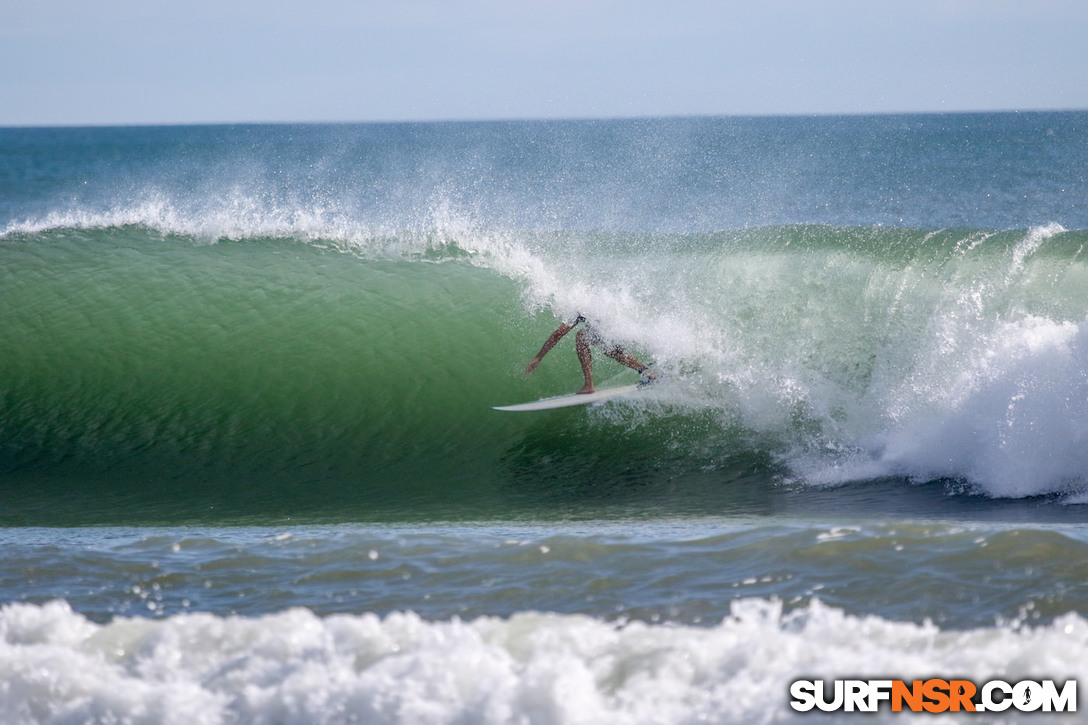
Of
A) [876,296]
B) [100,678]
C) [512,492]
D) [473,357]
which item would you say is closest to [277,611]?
[100,678]

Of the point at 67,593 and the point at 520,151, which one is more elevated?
the point at 520,151

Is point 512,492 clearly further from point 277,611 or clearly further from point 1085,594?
point 1085,594

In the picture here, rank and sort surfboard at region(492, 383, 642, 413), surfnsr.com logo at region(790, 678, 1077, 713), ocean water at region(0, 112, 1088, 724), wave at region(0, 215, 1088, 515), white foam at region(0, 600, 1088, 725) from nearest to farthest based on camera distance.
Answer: surfnsr.com logo at region(790, 678, 1077, 713), white foam at region(0, 600, 1088, 725), ocean water at region(0, 112, 1088, 724), wave at region(0, 215, 1088, 515), surfboard at region(492, 383, 642, 413)

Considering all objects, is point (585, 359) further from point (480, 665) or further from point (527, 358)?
point (480, 665)

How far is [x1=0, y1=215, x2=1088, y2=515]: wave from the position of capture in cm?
616

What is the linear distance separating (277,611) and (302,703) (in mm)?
811

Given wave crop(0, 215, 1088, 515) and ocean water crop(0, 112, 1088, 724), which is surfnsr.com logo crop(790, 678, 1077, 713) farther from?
wave crop(0, 215, 1088, 515)

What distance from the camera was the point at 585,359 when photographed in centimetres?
730

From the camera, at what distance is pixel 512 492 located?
6188 mm

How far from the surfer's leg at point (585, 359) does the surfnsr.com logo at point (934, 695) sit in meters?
4.45

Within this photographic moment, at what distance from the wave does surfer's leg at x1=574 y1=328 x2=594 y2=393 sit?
0.20m

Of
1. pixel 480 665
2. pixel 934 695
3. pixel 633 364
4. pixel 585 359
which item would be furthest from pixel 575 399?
pixel 934 695

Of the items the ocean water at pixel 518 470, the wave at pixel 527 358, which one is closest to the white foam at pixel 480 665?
the ocean water at pixel 518 470

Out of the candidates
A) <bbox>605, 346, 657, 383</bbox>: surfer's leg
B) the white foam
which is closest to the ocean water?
the white foam
